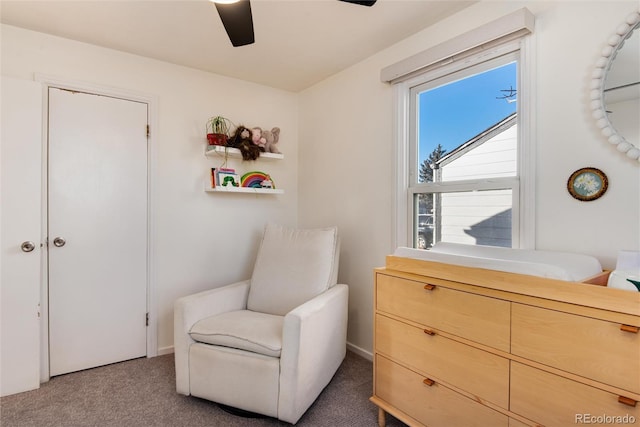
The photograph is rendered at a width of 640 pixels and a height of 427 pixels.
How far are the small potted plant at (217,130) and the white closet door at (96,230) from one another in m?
0.49

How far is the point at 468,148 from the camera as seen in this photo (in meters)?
2.04

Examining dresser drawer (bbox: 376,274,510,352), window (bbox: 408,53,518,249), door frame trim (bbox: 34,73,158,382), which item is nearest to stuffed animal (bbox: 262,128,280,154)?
door frame trim (bbox: 34,73,158,382)

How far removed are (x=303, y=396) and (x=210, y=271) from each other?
1485 mm

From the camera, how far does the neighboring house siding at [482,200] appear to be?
184 centimetres

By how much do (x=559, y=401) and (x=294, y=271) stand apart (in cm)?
158

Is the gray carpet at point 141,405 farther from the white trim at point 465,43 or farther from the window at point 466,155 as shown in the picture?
the white trim at point 465,43

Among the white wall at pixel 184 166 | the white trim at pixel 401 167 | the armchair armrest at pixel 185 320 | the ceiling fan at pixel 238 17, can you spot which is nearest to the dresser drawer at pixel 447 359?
the white trim at pixel 401 167

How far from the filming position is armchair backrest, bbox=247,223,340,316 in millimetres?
2270

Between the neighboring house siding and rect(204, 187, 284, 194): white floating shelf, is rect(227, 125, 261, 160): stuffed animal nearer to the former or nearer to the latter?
rect(204, 187, 284, 194): white floating shelf

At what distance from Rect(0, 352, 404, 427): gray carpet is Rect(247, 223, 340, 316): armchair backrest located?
2.01 feet

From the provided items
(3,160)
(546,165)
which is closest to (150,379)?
(3,160)

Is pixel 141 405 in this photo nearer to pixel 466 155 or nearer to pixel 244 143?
pixel 244 143

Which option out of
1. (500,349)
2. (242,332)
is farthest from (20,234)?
(500,349)

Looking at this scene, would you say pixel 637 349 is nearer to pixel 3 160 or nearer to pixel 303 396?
pixel 303 396
